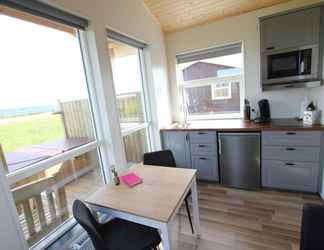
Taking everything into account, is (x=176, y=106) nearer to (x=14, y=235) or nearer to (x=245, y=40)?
(x=245, y=40)

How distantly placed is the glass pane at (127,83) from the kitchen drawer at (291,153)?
1818mm

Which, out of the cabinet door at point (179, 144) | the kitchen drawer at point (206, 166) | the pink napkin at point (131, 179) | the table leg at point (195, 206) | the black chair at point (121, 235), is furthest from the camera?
the cabinet door at point (179, 144)

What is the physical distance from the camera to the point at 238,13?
2754 millimetres

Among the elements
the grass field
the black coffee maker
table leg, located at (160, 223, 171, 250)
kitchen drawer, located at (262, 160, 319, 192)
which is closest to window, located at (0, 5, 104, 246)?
the grass field

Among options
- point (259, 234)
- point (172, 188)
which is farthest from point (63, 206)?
point (259, 234)

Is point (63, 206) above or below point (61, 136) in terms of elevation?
below

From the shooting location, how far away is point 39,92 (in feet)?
5.15

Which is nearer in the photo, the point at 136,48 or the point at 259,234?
the point at 259,234

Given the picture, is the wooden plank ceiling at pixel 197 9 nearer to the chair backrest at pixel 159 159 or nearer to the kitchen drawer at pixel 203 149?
the kitchen drawer at pixel 203 149

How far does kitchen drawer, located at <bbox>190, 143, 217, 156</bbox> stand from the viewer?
2720 millimetres

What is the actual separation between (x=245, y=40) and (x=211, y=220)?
2556 mm

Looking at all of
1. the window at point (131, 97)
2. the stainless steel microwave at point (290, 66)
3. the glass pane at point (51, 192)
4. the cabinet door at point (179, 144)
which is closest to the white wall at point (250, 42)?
the stainless steel microwave at point (290, 66)

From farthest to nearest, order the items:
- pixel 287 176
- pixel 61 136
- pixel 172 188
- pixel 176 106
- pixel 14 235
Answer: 1. pixel 176 106
2. pixel 287 176
3. pixel 61 136
4. pixel 172 188
5. pixel 14 235

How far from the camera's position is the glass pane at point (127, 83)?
2422 millimetres
